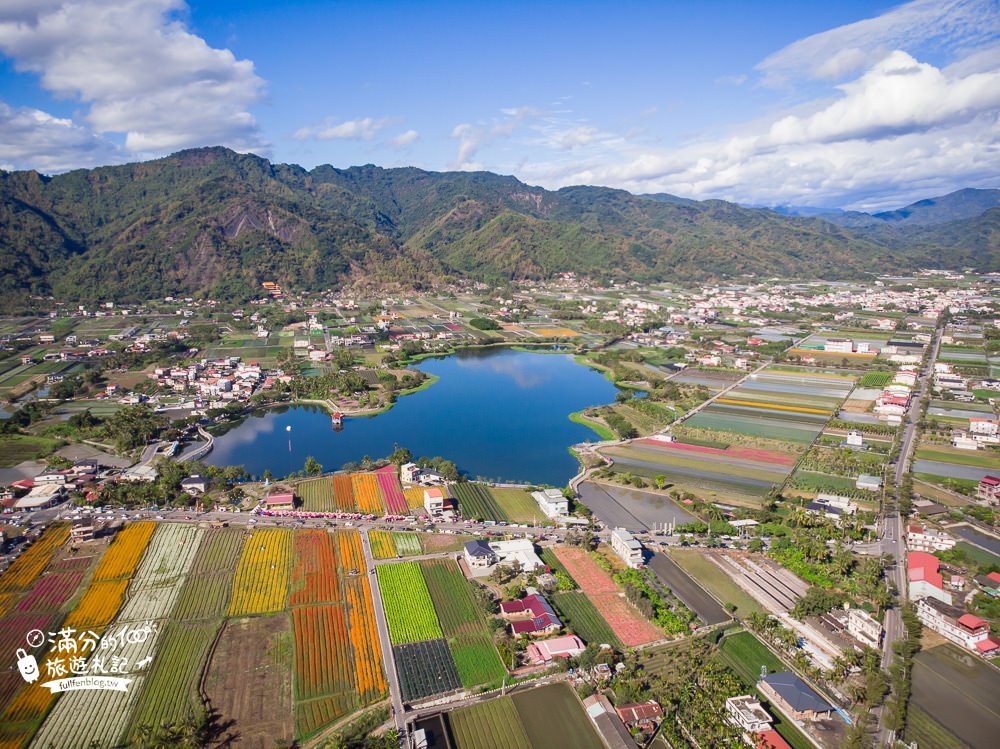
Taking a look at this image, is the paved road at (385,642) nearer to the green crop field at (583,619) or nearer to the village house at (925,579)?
the green crop field at (583,619)

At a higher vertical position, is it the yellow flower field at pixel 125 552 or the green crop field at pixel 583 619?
the yellow flower field at pixel 125 552

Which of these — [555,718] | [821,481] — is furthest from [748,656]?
[821,481]

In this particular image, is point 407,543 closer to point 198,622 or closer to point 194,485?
point 198,622

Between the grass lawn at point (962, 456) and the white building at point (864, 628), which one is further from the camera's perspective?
the grass lawn at point (962, 456)

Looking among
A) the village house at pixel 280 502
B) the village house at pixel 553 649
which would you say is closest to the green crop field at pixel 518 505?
the village house at pixel 553 649

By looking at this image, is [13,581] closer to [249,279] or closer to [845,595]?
[845,595]

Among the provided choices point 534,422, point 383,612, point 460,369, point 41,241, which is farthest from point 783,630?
point 41,241
